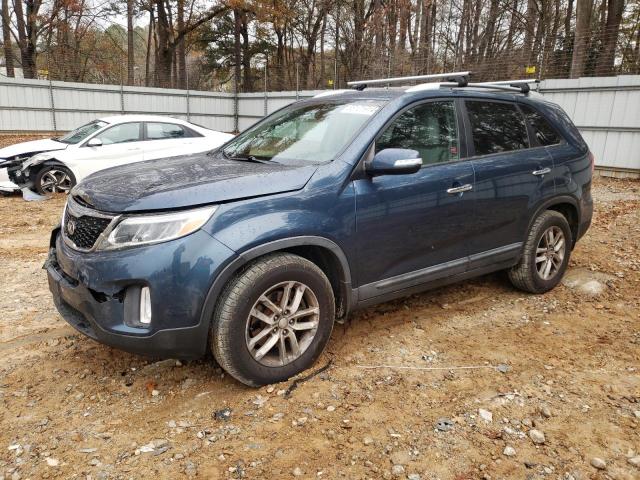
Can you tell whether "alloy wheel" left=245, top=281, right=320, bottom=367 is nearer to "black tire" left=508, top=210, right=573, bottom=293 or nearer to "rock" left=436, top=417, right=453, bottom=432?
"rock" left=436, top=417, right=453, bottom=432

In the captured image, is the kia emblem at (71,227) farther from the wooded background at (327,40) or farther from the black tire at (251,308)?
the wooded background at (327,40)

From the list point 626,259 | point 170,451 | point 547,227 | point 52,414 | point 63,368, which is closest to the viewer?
point 170,451

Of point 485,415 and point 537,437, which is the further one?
point 485,415

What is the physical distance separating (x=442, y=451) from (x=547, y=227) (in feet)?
8.83

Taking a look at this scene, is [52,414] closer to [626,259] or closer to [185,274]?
[185,274]

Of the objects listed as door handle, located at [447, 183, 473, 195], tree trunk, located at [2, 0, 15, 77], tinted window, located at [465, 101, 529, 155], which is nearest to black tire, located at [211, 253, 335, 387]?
door handle, located at [447, 183, 473, 195]

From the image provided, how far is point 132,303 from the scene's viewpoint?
264cm

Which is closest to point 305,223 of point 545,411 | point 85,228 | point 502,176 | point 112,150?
point 85,228

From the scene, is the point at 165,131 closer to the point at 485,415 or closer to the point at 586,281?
the point at 586,281

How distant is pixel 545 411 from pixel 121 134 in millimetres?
8618

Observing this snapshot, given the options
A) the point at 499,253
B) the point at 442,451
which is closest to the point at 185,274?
the point at 442,451

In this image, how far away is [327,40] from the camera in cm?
2972

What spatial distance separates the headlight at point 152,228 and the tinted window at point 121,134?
23.7 feet

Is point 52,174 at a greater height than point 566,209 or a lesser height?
lesser
